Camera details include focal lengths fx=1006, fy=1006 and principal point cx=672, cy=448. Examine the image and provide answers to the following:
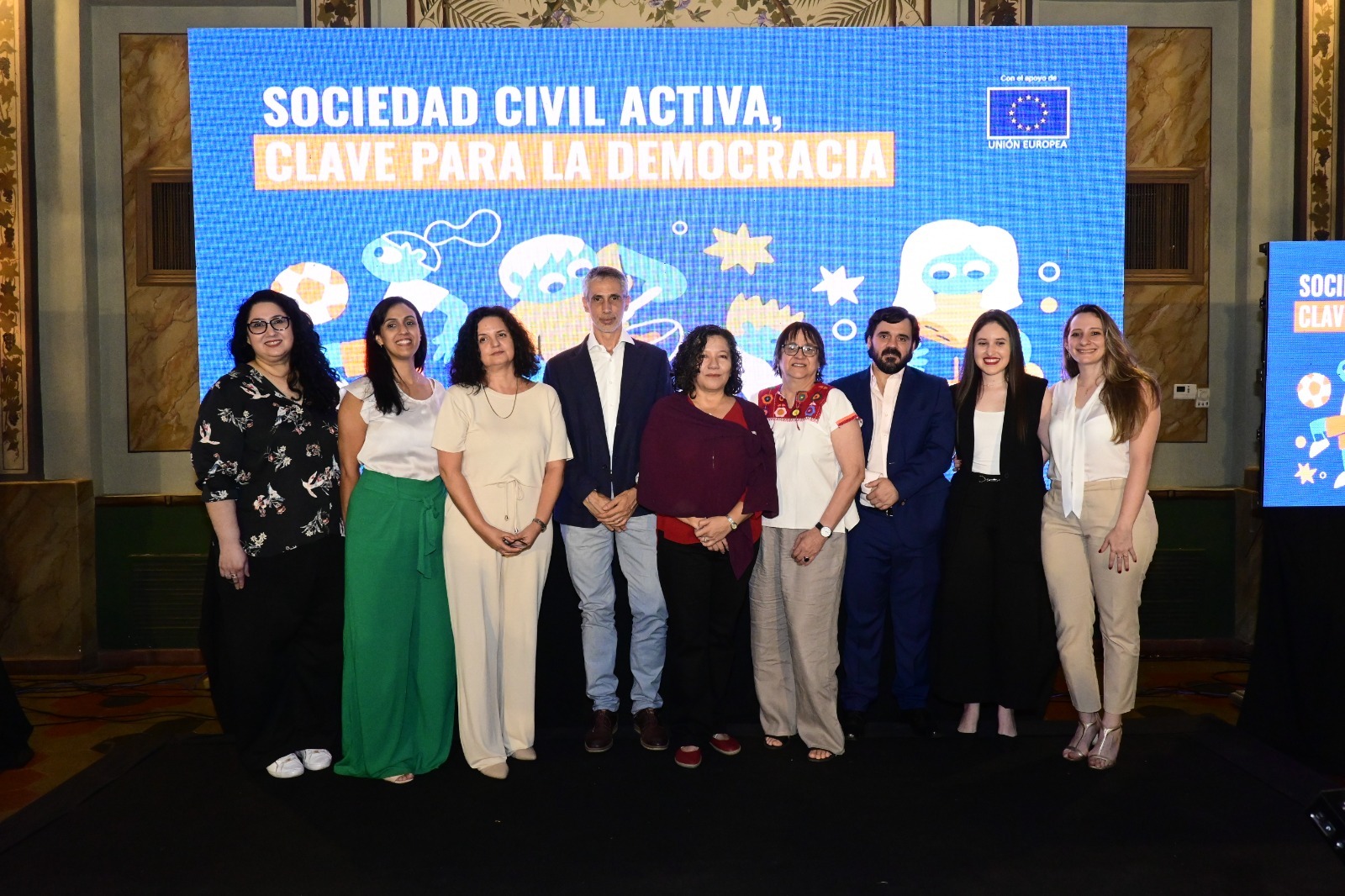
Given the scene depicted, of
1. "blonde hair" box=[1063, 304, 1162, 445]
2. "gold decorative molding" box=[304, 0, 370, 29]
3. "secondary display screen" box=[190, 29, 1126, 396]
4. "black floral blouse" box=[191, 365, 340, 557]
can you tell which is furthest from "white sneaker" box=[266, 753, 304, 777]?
"gold decorative molding" box=[304, 0, 370, 29]

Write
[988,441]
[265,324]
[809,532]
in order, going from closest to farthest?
1. [265,324]
2. [809,532]
3. [988,441]

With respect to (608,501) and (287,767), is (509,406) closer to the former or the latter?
(608,501)

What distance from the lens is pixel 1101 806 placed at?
3.01 meters

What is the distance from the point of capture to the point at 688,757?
3.34 m

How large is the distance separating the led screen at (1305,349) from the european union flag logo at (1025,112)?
1.14 metres

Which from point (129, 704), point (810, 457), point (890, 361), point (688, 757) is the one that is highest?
point (890, 361)

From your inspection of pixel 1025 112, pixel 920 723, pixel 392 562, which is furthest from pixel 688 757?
pixel 1025 112

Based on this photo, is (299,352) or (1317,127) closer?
(299,352)

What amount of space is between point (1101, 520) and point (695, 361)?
1.43m

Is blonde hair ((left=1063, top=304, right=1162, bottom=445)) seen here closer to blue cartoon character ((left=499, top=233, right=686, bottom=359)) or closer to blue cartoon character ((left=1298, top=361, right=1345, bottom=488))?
blue cartoon character ((left=1298, top=361, right=1345, bottom=488))

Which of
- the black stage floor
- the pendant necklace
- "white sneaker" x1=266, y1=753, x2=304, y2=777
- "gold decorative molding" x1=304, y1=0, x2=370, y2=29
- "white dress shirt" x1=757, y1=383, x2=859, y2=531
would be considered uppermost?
"gold decorative molding" x1=304, y1=0, x2=370, y2=29

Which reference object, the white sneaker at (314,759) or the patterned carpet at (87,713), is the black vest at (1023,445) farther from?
the patterned carpet at (87,713)

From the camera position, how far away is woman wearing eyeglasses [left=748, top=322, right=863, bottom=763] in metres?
3.37

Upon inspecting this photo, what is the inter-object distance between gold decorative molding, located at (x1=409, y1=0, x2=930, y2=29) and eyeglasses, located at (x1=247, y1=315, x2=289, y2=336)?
7.32 ft
